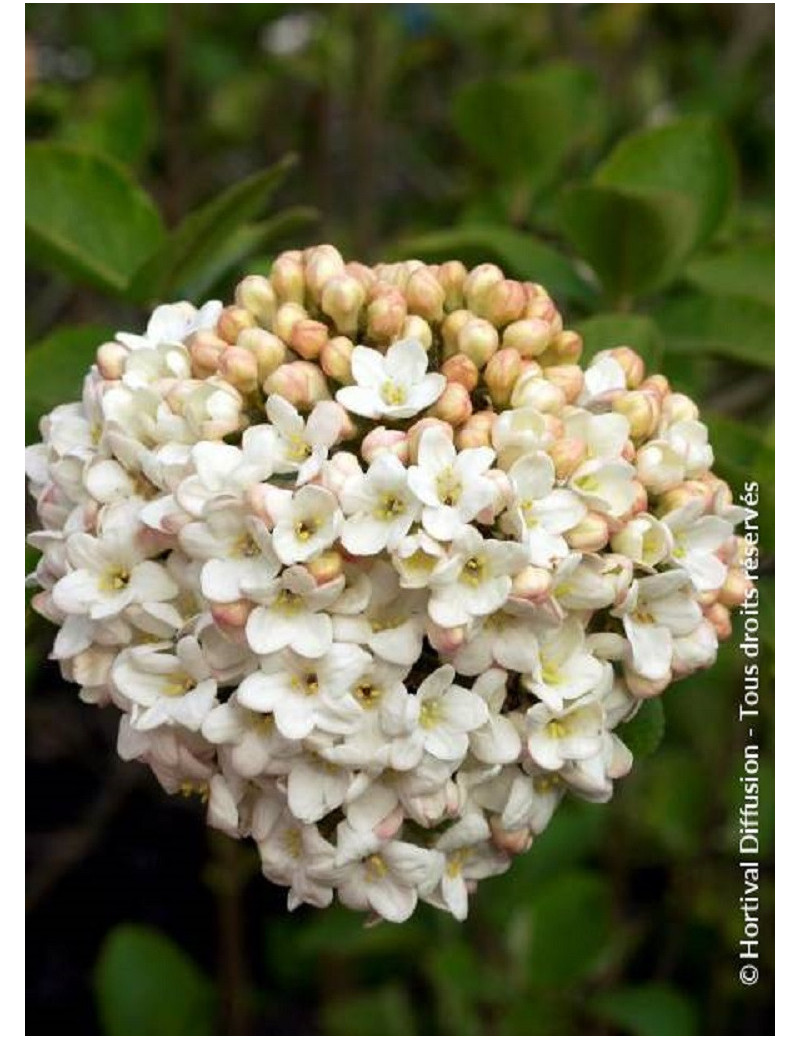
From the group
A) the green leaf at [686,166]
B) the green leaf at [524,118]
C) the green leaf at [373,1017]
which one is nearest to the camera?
the green leaf at [686,166]

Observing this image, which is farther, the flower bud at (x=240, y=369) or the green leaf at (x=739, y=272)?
the green leaf at (x=739, y=272)

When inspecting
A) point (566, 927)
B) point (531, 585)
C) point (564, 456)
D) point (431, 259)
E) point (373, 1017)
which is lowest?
point (373, 1017)

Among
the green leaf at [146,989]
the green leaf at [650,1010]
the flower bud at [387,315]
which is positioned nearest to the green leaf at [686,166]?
the flower bud at [387,315]

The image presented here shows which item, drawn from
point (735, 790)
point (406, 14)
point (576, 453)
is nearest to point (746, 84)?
point (406, 14)

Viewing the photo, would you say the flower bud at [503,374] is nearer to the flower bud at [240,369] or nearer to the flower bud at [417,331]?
the flower bud at [417,331]

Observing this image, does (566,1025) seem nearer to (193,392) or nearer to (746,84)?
(193,392)

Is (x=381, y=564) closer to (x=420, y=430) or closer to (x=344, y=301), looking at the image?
(x=420, y=430)

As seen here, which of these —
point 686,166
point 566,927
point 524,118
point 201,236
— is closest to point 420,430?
point 201,236
